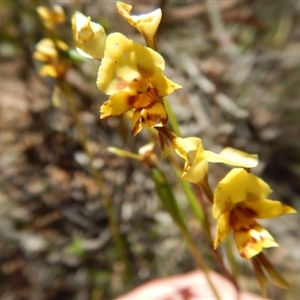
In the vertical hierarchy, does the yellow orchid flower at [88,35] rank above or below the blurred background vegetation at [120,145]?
above

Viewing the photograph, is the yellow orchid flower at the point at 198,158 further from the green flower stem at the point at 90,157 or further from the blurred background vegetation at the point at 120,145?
the blurred background vegetation at the point at 120,145

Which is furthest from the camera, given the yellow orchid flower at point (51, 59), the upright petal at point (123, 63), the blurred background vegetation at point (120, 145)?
the blurred background vegetation at point (120, 145)

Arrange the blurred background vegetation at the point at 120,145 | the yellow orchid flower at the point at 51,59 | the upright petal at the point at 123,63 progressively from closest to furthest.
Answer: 1. the upright petal at the point at 123,63
2. the yellow orchid flower at the point at 51,59
3. the blurred background vegetation at the point at 120,145

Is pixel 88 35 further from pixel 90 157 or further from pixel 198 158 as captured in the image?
pixel 90 157

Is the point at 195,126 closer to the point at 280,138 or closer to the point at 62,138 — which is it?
the point at 280,138

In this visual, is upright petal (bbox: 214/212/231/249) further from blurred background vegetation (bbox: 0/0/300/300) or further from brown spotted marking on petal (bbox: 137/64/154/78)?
blurred background vegetation (bbox: 0/0/300/300)

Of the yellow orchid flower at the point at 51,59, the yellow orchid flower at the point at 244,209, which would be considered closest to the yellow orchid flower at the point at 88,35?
the yellow orchid flower at the point at 244,209

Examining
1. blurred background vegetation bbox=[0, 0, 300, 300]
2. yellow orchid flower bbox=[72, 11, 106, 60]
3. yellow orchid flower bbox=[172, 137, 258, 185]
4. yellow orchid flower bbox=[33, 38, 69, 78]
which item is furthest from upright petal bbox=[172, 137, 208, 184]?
blurred background vegetation bbox=[0, 0, 300, 300]

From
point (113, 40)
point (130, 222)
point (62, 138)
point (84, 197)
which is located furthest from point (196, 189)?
point (62, 138)

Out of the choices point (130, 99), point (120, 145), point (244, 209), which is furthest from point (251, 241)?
point (120, 145)
